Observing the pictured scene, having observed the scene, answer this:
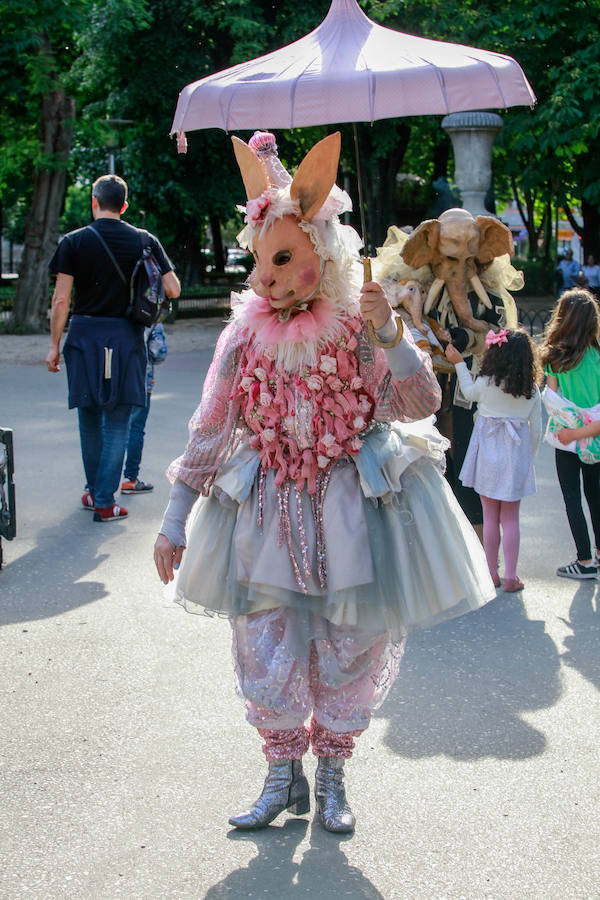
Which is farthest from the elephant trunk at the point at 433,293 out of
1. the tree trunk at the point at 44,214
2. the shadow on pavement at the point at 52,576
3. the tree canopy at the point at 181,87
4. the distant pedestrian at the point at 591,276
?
the distant pedestrian at the point at 591,276

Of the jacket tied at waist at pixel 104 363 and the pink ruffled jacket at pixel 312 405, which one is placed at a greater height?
the pink ruffled jacket at pixel 312 405

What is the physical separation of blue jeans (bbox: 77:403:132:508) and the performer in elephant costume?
2.30 m

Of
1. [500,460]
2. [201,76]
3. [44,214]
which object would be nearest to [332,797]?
[500,460]

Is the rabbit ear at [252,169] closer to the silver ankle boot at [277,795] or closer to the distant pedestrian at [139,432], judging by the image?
the silver ankle boot at [277,795]

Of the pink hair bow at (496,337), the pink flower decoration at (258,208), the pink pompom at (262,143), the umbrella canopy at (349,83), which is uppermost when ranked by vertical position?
the umbrella canopy at (349,83)

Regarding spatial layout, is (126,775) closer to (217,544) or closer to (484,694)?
(217,544)

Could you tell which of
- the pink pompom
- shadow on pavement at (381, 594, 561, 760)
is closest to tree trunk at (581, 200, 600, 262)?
shadow on pavement at (381, 594, 561, 760)

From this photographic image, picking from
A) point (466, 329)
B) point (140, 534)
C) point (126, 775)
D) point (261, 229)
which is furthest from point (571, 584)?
point (261, 229)

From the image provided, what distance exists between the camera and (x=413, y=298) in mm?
5707

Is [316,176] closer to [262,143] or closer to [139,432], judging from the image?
[262,143]

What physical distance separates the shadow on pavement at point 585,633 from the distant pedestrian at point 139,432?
137 inches

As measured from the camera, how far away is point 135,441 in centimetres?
820

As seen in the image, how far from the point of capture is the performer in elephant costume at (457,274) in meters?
5.61

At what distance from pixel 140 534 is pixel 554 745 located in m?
3.63
